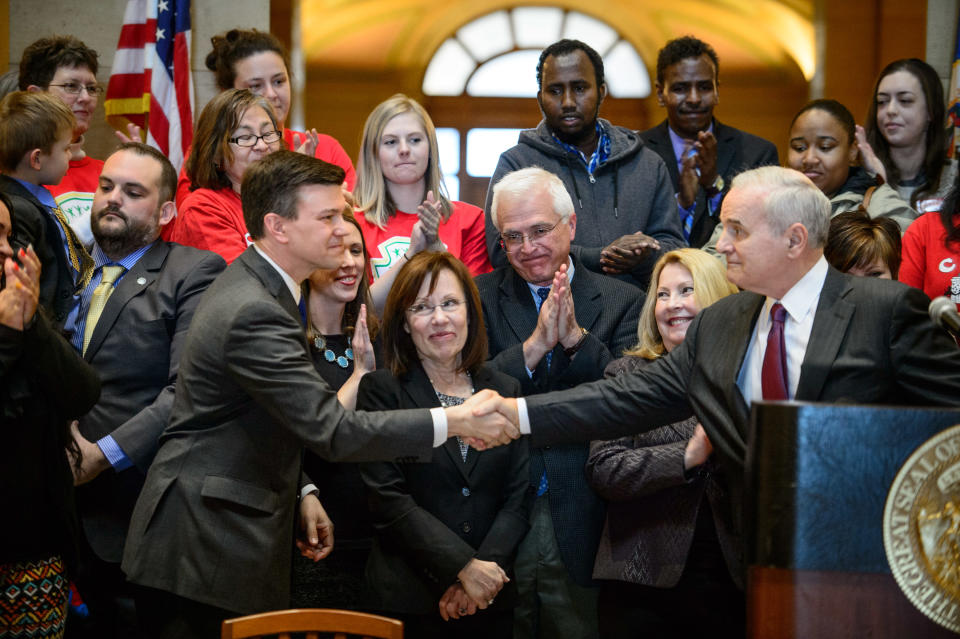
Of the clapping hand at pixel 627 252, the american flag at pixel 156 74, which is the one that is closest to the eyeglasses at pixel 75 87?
the american flag at pixel 156 74

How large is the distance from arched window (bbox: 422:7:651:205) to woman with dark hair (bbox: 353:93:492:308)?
6.31 m

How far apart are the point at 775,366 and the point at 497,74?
8.72m

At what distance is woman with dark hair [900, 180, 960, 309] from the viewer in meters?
4.08

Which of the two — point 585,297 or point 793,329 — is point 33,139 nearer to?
point 585,297

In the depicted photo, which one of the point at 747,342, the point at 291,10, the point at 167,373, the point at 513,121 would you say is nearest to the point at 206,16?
the point at 291,10

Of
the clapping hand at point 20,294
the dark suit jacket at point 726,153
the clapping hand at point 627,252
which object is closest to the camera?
the clapping hand at point 20,294

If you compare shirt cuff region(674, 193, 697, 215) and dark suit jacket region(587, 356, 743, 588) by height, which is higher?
shirt cuff region(674, 193, 697, 215)

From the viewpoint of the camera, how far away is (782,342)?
2.97m

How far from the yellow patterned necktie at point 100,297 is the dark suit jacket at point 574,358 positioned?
1.32 m

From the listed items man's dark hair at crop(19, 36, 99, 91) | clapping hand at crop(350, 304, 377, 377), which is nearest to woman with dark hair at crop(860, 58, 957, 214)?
clapping hand at crop(350, 304, 377, 377)

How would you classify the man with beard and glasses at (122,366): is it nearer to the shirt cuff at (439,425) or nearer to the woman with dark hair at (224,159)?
the woman with dark hair at (224,159)

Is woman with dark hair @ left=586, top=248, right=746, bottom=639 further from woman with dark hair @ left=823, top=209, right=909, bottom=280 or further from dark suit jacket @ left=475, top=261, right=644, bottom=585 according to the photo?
woman with dark hair @ left=823, top=209, right=909, bottom=280

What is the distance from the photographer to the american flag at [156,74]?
5930 millimetres

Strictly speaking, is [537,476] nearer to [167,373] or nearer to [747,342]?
[747,342]
